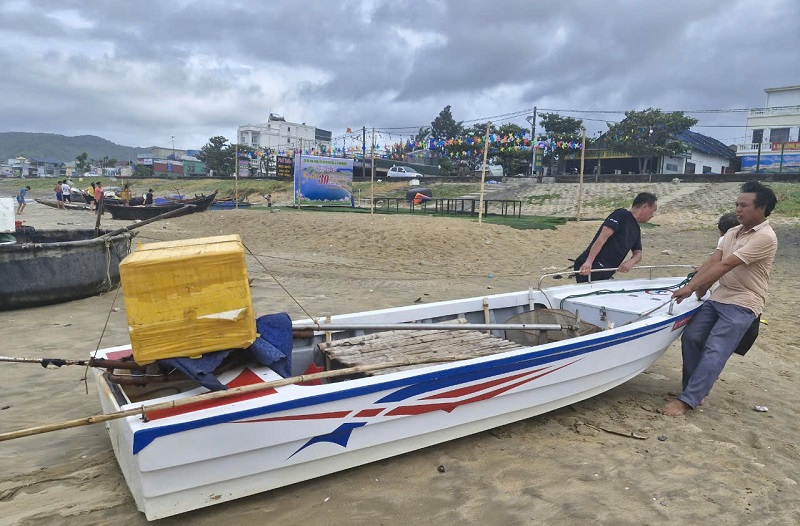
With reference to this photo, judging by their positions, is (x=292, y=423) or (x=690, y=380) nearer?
(x=292, y=423)

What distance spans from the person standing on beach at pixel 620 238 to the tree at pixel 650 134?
3337cm

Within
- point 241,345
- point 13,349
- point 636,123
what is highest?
point 636,123

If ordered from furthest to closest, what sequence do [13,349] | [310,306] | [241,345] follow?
Answer: 1. [310,306]
2. [13,349]
3. [241,345]

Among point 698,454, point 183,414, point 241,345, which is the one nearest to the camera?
point 183,414

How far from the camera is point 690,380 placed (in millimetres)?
3932

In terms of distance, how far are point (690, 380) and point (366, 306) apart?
421cm

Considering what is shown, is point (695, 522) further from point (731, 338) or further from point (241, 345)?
point (241, 345)

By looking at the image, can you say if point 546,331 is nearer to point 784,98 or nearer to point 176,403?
point 176,403

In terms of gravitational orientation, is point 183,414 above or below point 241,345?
below

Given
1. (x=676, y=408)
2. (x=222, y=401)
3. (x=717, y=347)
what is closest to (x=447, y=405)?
(x=222, y=401)


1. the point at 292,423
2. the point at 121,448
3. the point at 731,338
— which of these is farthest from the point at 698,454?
the point at 121,448

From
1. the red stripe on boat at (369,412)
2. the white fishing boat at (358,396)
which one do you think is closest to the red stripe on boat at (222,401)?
the white fishing boat at (358,396)

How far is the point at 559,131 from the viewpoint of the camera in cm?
4319

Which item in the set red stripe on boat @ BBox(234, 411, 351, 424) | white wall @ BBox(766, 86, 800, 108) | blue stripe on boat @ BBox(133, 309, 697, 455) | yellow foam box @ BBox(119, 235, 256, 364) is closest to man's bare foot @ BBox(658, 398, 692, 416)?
blue stripe on boat @ BBox(133, 309, 697, 455)
